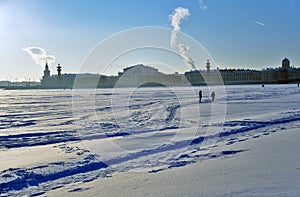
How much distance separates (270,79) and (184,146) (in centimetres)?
13340

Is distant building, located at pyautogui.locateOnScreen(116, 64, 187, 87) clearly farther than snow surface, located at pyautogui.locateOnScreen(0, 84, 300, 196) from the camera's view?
Yes

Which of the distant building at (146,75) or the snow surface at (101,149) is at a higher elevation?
the distant building at (146,75)

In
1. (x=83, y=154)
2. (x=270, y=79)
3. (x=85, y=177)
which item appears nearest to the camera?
(x=85, y=177)

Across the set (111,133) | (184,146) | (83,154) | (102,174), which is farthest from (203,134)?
(102,174)

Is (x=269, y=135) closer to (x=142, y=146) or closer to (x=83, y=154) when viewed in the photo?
(x=142, y=146)

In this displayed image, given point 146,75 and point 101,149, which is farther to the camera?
point 146,75

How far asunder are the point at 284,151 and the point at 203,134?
3.22 m

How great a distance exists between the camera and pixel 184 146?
837cm

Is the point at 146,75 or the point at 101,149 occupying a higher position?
the point at 146,75

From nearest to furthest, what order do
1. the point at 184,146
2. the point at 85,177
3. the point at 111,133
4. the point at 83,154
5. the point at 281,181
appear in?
1. the point at 281,181
2. the point at 85,177
3. the point at 83,154
4. the point at 184,146
5. the point at 111,133

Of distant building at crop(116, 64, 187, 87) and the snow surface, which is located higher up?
distant building at crop(116, 64, 187, 87)

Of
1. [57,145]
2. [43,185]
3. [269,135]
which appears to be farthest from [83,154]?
[269,135]

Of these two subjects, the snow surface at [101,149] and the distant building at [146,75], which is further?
the distant building at [146,75]

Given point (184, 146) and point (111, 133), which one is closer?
point (184, 146)
